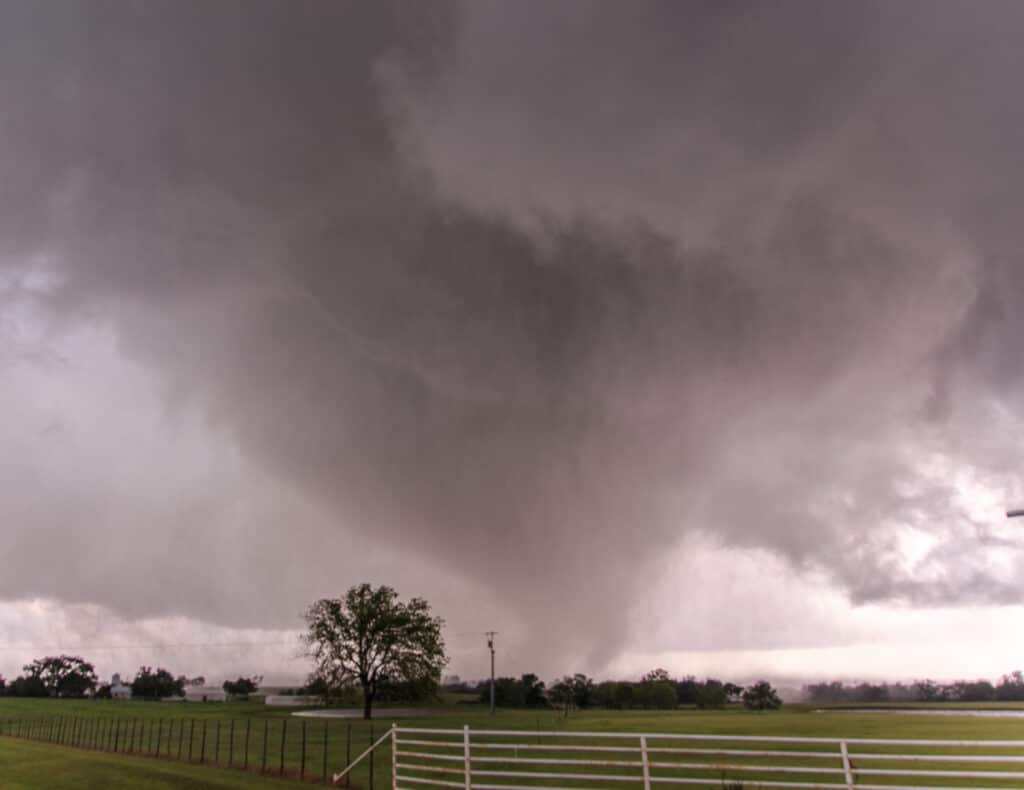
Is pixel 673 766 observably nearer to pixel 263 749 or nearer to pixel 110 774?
pixel 110 774

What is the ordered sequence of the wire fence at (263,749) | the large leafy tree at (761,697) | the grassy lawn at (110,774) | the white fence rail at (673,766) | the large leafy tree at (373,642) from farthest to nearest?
the large leafy tree at (761,697) < the large leafy tree at (373,642) < the wire fence at (263,749) < the grassy lawn at (110,774) < the white fence rail at (673,766)

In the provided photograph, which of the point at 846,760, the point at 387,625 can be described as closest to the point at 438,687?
the point at 387,625

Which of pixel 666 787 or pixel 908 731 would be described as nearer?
pixel 666 787

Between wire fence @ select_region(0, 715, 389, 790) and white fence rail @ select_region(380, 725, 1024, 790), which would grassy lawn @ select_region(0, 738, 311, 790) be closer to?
wire fence @ select_region(0, 715, 389, 790)

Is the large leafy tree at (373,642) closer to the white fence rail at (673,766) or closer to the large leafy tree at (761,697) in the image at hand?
the white fence rail at (673,766)

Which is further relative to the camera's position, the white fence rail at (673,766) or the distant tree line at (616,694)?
the distant tree line at (616,694)

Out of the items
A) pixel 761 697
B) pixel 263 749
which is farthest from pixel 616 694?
pixel 263 749

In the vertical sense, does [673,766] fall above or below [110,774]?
above

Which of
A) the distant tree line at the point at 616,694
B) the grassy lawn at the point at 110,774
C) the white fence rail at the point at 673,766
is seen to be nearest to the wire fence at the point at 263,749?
the grassy lawn at the point at 110,774

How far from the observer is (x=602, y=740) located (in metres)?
51.0

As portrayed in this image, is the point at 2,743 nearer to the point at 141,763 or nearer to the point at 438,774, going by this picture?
the point at 141,763

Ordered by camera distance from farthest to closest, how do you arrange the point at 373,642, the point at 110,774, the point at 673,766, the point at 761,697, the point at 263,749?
1. the point at 761,697
2. the point at 373,642
3. the point at 263,749
4. the point at 110,774
5. the point at 673,766

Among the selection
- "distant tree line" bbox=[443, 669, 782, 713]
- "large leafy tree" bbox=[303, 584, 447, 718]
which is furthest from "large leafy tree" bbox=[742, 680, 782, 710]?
"large leafy tree" bbox=[303, 584, 447, 718]

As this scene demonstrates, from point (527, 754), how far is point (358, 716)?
177 ft
